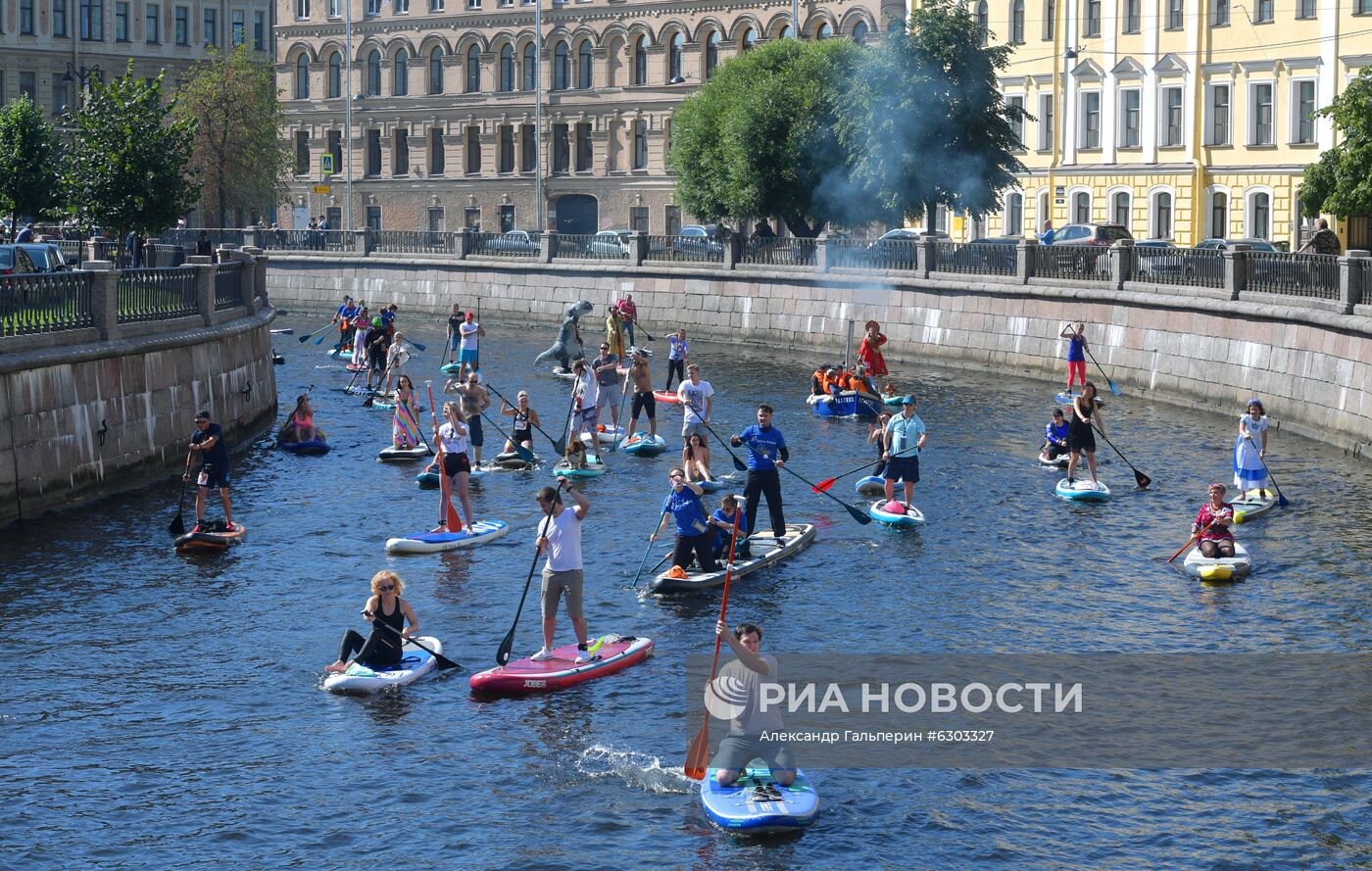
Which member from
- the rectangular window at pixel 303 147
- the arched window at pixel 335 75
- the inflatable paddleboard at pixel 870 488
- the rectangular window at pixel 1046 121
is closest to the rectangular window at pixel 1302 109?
the rectangular window at pixel 1046 121

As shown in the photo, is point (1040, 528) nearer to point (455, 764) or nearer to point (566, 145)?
point (455, 764)

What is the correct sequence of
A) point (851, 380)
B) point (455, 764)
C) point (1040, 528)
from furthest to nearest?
point (851, 380)
point (1040, 528)
point (455, 764)

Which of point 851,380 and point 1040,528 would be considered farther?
point 851,380

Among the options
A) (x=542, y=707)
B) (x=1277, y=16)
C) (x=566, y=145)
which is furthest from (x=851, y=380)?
(x=566, y=145)

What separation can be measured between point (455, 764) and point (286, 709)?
8.16ft

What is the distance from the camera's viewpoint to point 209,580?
987 inches

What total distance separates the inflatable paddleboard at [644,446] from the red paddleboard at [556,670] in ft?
49.1

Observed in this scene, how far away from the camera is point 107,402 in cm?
3019

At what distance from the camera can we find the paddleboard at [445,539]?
26562 mm

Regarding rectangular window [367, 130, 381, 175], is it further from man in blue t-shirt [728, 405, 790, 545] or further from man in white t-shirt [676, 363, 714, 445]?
man in blue t-shirt [728, 405, 790, 545]

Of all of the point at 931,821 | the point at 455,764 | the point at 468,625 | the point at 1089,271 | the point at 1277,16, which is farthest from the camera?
the point at 1277,16

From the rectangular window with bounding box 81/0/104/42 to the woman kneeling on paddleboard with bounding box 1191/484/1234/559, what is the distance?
82.2 metres

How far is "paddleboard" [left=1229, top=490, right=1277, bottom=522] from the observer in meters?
29.0

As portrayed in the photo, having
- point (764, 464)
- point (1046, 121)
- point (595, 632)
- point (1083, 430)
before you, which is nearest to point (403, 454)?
point (764, 464)
